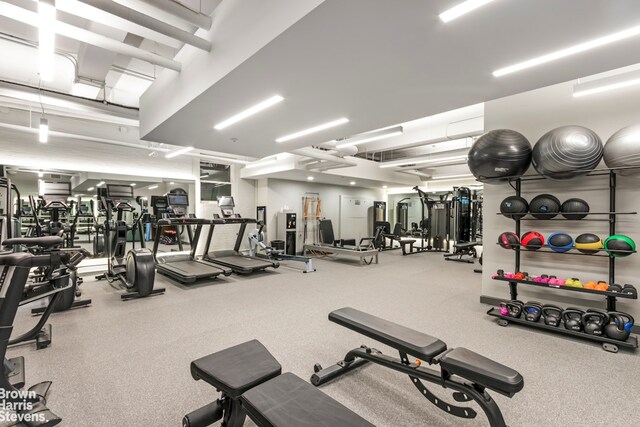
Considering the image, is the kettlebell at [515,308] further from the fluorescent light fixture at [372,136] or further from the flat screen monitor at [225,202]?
the flat screen monitor at [225,202]

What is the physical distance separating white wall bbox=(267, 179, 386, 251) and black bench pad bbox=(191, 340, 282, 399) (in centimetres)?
769

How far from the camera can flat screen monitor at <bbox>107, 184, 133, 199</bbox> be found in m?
5.44

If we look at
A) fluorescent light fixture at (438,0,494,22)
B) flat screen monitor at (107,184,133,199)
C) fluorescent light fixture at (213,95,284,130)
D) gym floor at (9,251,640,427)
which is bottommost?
gym floor at (9,251,640,427)

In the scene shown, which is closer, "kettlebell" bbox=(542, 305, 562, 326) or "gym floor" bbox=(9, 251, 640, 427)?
"gym floor" bbox=(9, 251, 640, 427)

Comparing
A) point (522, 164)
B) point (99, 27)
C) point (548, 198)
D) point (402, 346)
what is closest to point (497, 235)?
point (548, 198)

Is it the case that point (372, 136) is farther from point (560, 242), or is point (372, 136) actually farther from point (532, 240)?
point (560, 242)

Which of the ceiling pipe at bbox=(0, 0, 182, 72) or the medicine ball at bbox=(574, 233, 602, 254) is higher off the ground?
the ceiling pipe at bbox=(0, 0, 182, 72)

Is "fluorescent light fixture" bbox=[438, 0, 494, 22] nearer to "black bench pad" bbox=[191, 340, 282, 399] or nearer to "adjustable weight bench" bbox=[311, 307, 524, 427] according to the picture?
"adjustable weight bench" bbox=[311, 307, 524, 427]

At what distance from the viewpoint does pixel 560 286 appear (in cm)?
338

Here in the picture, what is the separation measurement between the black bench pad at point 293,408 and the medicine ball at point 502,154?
3.29 meters

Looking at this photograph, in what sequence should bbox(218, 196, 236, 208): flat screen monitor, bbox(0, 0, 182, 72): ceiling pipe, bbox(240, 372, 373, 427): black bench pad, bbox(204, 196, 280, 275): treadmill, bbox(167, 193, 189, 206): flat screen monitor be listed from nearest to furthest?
1. bbox(240, 372, 373, 427): black bench pad
2. bbox(0, 0, 182, 72): ceiling pipe
3. bbox(167, 193, 189, 206): flat screen monitor
4. bbox(204, 196, 280, 275): treadmill
5. bbox(218, 196, 236, 208): flat screen monitor

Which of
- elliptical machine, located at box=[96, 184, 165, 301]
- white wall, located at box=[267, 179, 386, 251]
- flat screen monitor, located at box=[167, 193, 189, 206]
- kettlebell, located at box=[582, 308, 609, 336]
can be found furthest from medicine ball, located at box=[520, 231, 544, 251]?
white wall, located at box=[267, 179, 386, 251]

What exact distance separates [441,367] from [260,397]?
3.59 feet

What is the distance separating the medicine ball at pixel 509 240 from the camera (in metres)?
3.74
